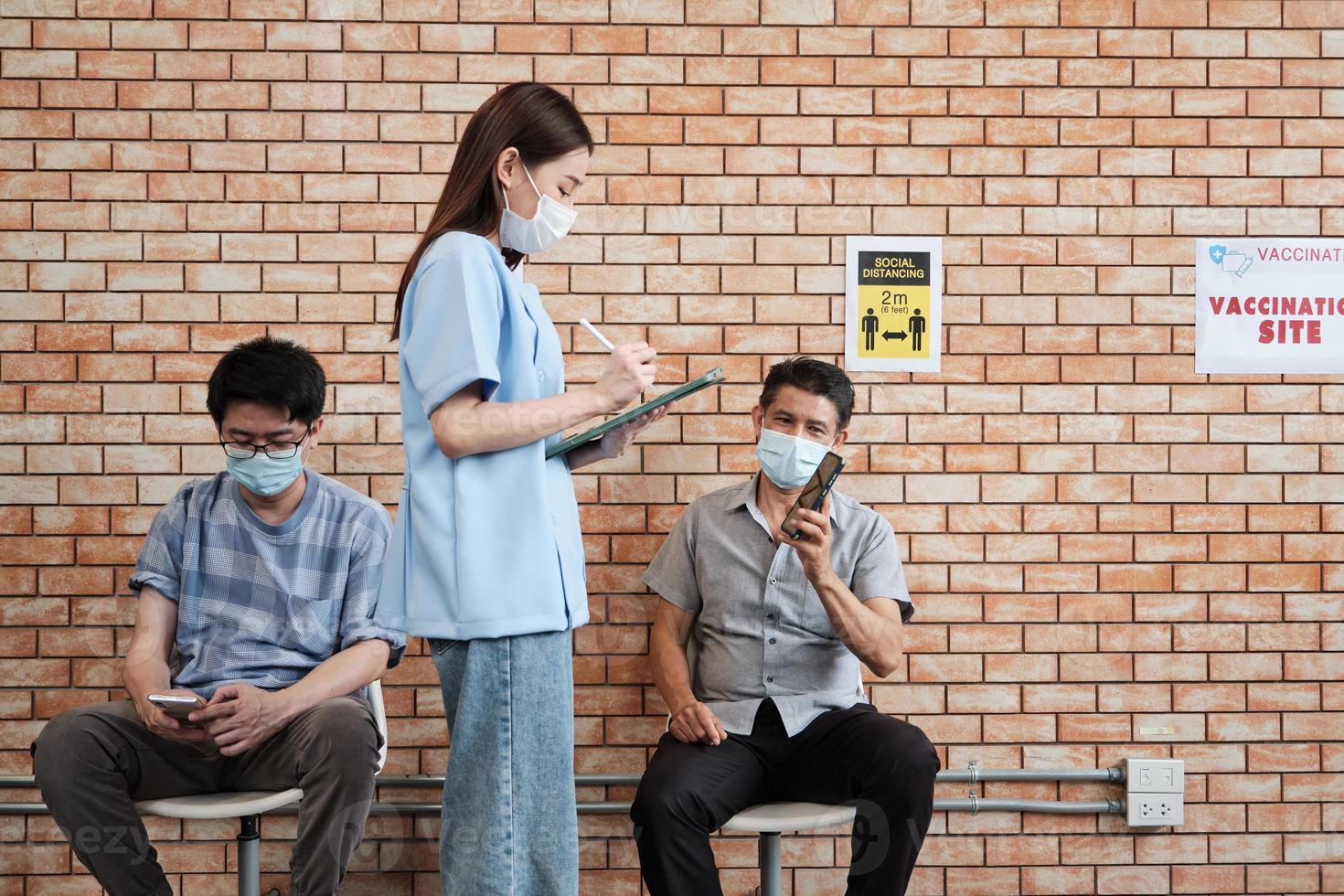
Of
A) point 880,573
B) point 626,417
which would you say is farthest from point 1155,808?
point 626,417

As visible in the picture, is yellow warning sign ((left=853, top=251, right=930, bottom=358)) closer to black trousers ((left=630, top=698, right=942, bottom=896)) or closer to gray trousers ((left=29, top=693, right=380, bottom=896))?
black trousers ((left=630, top=698, right=942, bottom=896))

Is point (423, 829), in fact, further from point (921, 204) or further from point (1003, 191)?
point (1003, 191)

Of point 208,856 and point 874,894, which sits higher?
point 874,894

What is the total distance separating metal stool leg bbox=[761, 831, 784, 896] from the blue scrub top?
1.01 meters

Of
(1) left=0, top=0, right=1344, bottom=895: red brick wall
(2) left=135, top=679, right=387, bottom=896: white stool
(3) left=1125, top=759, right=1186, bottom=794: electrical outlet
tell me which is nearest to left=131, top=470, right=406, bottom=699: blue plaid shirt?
(2) left=135, top=679, right=387, bottom=896: white stool

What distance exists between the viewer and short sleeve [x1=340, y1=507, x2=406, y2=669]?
8.05 ft

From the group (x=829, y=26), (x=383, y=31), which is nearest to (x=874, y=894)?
(x=829, y=26)

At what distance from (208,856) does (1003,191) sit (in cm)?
289

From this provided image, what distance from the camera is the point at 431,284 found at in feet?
5.15

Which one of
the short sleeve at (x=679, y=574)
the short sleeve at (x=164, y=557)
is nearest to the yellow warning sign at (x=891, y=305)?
the short sleeve at (x=679, y=574)

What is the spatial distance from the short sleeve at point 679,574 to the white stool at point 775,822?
1.76ft

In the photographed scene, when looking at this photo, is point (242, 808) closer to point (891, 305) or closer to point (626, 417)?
point (626, 417)

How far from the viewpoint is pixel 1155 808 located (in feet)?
9.55

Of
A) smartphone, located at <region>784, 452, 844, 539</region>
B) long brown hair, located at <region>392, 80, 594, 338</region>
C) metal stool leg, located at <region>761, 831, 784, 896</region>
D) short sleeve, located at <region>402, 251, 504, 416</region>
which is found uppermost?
long brown hair, located at <region>392, 80, 594, 338</region>
